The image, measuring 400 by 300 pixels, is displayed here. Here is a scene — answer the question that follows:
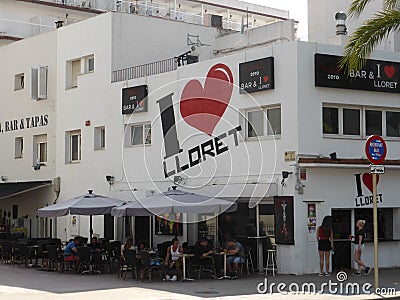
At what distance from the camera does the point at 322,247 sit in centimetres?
2091

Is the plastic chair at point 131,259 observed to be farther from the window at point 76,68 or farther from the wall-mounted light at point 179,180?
the window at point 76,68

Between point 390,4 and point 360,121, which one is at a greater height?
point 390,4

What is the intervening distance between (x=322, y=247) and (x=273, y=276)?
158 centimetres

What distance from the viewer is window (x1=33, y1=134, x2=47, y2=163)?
3161 centimetres

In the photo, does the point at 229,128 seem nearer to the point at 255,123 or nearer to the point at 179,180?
the point at 255,123

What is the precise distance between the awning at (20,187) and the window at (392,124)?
550 inches

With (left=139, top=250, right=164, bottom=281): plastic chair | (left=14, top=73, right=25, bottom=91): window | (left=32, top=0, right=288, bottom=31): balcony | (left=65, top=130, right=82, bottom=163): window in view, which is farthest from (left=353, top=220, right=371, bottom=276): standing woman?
(left=32, top=0, right=288, bottom=31): balcony

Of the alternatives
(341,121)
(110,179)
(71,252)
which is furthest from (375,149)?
(110,179)

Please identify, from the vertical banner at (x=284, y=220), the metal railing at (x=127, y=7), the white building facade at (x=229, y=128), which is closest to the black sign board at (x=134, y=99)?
the white building facade at (x=229, y=128)

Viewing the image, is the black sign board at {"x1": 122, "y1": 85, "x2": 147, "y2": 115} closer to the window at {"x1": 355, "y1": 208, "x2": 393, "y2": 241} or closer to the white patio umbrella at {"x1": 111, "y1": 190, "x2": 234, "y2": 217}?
the white patio umbrella at {"x1": 111, "y1": 190, "x2": 234, "y2": 217}

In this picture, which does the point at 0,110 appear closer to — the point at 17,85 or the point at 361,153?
the point at 17,85

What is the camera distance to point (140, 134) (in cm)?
2669

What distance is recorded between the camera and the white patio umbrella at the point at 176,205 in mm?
20297

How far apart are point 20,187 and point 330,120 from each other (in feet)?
46.4
